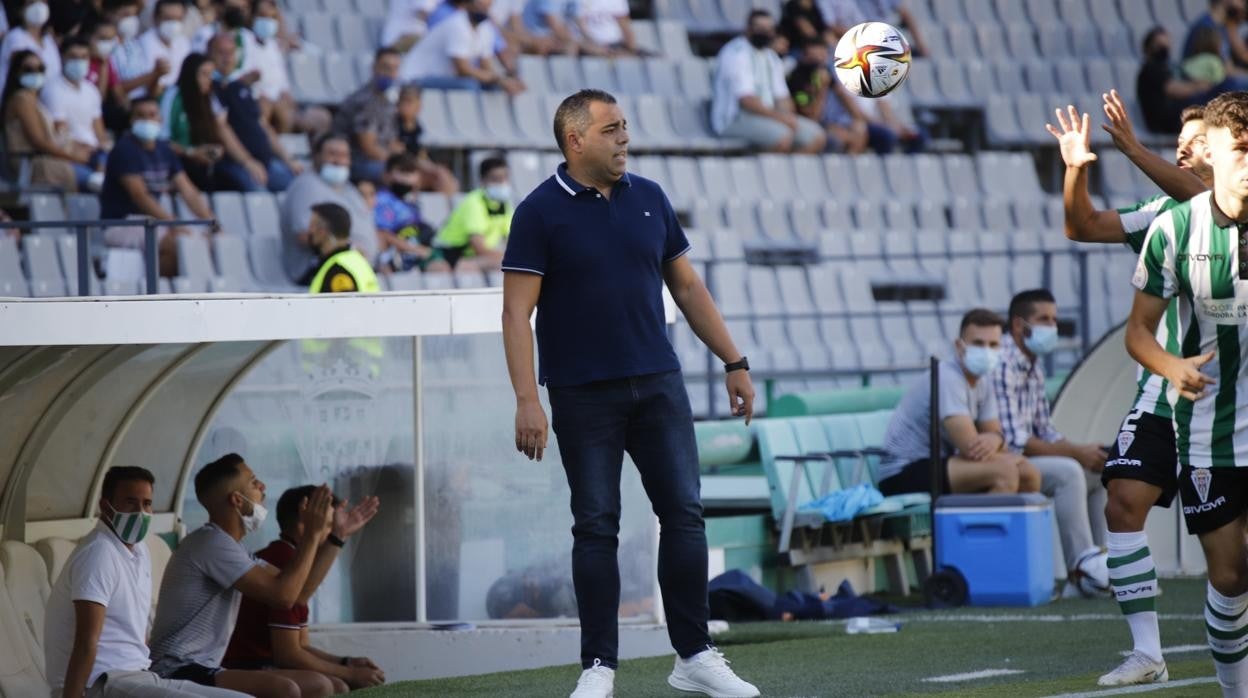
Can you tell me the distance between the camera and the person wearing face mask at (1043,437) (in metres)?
10.6

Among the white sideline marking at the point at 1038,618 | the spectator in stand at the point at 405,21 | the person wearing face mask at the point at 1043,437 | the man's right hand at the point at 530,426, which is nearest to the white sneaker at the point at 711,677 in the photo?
the man's right hand at the point at 530,426

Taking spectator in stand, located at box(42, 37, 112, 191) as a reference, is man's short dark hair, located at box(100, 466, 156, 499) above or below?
below

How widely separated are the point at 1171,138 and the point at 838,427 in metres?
9.50

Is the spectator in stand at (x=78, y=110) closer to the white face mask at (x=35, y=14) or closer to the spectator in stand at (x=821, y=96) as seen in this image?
the white face mask at (x=35, y=14)

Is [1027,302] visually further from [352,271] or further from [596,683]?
[596,683]

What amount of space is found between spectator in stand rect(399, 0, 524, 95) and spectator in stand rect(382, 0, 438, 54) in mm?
127

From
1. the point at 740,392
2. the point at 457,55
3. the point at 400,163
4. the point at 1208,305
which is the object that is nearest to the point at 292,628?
the point at 740,392

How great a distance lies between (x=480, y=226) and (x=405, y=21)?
102 inches

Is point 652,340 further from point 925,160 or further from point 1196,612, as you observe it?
point 925,160

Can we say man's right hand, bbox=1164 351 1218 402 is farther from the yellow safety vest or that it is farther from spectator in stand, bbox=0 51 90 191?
spectator in stand, bbox=0 51 90 191

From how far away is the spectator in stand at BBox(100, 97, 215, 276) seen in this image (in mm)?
12680

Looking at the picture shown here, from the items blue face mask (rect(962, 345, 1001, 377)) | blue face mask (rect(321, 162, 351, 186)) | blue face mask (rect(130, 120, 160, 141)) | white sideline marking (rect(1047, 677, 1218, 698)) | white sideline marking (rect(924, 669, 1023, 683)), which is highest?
blue face mask (rect(130, 120, 160, 141))

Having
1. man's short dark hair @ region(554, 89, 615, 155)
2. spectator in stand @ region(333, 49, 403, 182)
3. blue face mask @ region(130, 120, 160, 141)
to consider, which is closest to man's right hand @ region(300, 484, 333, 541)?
man's short dark hair @ region(554, 89, 615, 155)

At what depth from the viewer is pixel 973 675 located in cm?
691
